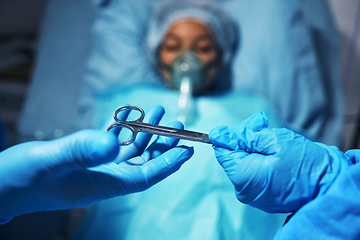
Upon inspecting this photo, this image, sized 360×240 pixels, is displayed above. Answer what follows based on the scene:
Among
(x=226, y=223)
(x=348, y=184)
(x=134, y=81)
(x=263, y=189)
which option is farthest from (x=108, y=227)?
(x=134, y=81)

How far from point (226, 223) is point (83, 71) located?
1.05 m

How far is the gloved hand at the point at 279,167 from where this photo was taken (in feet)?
1.45

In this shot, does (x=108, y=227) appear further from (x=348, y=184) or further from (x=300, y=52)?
(x=300, y=52)

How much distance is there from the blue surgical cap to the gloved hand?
2.52ft

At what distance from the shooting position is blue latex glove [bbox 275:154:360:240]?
16.8 inches

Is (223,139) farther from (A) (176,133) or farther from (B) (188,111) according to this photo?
(B) (188,111)

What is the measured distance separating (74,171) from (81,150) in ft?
0.31

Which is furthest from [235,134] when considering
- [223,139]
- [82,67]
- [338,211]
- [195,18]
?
[82,67]

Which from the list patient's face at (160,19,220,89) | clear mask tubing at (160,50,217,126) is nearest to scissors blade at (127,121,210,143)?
clear mask tubing at (160,50,217,126)

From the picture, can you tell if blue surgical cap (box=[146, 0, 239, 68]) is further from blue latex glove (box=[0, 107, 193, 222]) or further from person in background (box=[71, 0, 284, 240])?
blue latex glove (box=[0, 107, 193, 222])

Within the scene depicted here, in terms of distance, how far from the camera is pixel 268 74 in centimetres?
126

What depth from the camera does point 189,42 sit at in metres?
1.07

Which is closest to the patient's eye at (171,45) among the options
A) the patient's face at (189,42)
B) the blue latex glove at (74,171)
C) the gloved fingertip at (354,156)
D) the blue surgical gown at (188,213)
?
the patient's face at (189,42)

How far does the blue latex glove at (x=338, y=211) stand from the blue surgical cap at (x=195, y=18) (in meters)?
0.84
